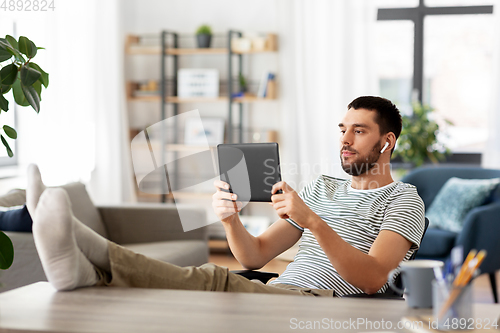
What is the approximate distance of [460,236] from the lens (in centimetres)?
302

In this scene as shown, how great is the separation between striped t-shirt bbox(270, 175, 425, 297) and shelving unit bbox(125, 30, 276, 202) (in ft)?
8.24

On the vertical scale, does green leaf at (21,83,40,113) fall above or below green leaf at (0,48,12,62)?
below

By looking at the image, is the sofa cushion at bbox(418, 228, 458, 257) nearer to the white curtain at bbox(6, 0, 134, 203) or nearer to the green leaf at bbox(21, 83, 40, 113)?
the green leaf at bbox(21, 83, 40, 113)

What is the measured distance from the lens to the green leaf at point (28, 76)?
5.03 ft

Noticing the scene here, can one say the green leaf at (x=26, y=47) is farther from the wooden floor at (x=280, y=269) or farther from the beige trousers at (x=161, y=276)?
the wooden floor at (x=280, y=269)

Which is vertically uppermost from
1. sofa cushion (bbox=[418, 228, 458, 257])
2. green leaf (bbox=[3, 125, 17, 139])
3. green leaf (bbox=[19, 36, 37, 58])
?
green leaf (bbox=[19, 36, 37, 58])

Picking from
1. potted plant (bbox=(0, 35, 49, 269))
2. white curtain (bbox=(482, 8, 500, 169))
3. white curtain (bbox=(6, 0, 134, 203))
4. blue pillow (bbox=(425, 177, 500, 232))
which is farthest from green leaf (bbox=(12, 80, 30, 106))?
white curtain (bbox=(482, 8, 500, 169))

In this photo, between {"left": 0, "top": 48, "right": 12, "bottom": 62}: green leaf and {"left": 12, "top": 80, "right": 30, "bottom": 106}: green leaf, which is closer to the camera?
{"left": 0, "top": 48, "right": 12, "bottom": 62}: green leaf

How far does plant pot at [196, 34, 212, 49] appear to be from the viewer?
173 inches

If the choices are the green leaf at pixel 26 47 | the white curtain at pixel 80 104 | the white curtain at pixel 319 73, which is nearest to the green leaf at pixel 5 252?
the green leaf at pixel 26 47

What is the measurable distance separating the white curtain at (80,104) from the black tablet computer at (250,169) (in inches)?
101

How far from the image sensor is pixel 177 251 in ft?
9.12

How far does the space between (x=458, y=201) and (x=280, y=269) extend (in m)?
1.14

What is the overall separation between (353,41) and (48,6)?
7.35 feet
